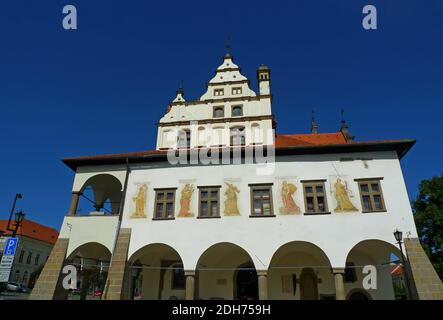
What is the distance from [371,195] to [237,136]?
30.4 feet

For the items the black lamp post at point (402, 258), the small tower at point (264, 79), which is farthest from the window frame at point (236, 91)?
the black lamp post at point (402, 258)

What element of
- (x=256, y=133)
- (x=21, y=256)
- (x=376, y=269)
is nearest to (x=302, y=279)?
(x=376, y=269)

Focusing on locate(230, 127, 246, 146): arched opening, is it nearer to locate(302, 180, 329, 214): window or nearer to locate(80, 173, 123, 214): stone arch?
locate(302, 180, 329, 214): window

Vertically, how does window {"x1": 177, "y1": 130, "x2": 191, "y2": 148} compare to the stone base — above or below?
above

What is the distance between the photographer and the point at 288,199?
15.1 m

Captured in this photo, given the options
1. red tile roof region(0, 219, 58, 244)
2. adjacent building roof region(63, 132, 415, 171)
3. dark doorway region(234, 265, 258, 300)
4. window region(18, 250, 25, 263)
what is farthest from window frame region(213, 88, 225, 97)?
window region(18, 250, 25, 263)

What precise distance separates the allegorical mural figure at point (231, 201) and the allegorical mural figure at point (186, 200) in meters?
1.93

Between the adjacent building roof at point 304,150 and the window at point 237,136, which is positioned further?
the window at point 237,136

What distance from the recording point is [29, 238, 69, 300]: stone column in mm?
13641

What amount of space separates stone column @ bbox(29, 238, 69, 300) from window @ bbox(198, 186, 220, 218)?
283 inches

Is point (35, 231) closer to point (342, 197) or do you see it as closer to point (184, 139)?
point (184, 139)

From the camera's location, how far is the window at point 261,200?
1502 centimetres

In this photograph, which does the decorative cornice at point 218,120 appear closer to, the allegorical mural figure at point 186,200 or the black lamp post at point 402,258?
the allegorical mural figure at point 186,200
